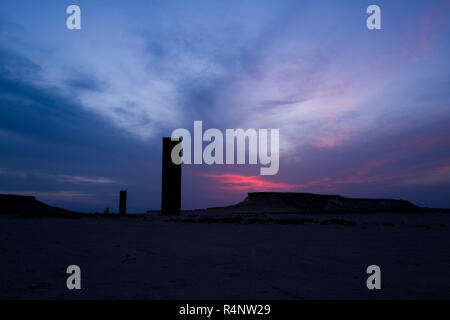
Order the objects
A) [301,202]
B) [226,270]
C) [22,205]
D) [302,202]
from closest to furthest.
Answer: [226,270] → [22,205] → [301,202] → [302,202]

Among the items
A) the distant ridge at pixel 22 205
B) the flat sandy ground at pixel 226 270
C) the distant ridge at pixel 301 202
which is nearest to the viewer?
the flat sandy ground at pixel 226 270

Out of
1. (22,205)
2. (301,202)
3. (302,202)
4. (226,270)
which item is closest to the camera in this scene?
(226,270)

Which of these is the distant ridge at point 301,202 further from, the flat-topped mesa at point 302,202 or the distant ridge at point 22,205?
the distant ridge at point 22,205

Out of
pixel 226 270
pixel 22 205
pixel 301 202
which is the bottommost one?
pixel 226 270

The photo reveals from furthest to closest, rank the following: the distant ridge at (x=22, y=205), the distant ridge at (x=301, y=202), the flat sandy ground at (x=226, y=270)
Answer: the distant ridge at (x=301, y=202), the distant ridge at (x=22, y=205), the flat sandy ground at (x=226, y=270)

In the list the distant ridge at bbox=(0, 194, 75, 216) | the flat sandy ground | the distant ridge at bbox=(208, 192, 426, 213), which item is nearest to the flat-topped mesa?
the distant ridge at bbox=(208, 192, 426, 213)

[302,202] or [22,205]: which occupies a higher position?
[302,202]

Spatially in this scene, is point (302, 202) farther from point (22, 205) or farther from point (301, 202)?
point (22, 205)

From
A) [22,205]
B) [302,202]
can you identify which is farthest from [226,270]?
[302,202]

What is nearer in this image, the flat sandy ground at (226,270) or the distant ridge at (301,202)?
the flat sandy ground at (226,270)

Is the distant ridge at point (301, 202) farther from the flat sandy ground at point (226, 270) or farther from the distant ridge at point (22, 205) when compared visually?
the flat sandy ground at point (226, 270)

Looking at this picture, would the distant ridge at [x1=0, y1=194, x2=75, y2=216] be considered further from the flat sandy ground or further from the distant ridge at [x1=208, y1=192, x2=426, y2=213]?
the flat sandy ground

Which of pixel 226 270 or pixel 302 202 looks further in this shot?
pixel 302 202

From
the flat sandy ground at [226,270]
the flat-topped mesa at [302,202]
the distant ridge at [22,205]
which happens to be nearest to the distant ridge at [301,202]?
the flat-topped mesa at [302,202]
